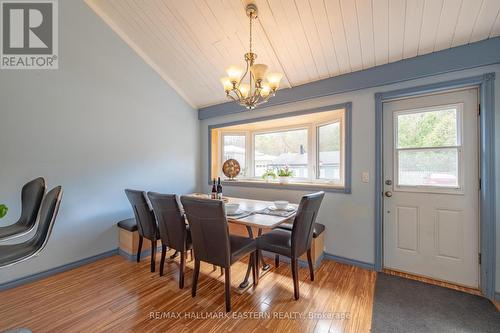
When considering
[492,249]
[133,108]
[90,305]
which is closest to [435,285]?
[492,249]

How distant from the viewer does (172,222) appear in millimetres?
2189

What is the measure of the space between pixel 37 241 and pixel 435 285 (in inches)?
133

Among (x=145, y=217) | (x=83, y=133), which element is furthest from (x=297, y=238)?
(x=83, y=133)

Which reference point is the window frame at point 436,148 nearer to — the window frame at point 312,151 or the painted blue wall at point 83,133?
the window frame at point 312,151

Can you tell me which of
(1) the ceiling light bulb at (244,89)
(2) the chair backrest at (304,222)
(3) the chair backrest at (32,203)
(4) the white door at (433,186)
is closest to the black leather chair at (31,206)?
(3) the chair backrest at (32,203)

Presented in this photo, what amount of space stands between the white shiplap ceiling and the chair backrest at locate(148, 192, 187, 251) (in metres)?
1.94

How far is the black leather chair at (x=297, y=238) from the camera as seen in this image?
193 cm

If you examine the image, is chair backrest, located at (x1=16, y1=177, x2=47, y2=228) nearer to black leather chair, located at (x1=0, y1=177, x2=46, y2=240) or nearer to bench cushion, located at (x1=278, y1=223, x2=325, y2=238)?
black leather chair, located at (x1=0, y1=177, x2=46, y2=240)

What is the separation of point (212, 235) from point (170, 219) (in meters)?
0.59

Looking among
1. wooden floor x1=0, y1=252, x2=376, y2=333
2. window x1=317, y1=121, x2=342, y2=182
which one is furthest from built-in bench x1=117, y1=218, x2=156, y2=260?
window x1=317, y1=121, x2=342, y2=182

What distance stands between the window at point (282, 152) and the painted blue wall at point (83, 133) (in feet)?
5.50

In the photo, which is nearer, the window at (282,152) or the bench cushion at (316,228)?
the bench cushion at (316,228)

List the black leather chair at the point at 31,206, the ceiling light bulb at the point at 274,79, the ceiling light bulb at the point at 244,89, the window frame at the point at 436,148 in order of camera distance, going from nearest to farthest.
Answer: the black leather chair at the point at 31,206
the ceiling light bulb at the point at 274,79
the ceiling light bulb at the point at 244,89
the window frame at the point at 436,148

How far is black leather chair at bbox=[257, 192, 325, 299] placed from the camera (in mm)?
1933
